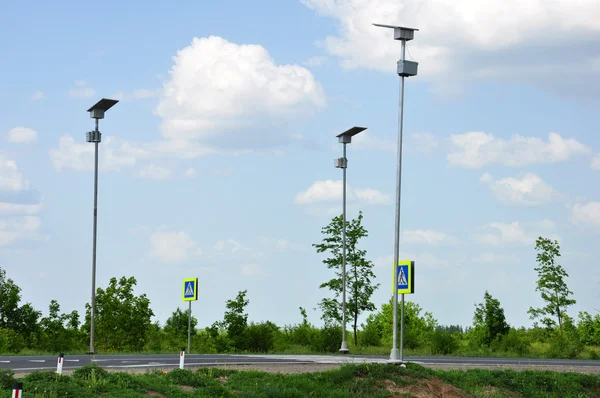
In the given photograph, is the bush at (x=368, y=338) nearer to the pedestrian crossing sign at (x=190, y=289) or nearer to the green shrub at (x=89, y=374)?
the pedestrian crossing sign at (x=190, y=289)

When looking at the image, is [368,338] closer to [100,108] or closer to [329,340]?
[329,340]

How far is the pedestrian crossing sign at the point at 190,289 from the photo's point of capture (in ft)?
115

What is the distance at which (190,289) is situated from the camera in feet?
116

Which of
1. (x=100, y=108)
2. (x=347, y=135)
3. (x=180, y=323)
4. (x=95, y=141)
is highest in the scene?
(x=100, y=108)

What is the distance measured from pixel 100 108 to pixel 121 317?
17729 millimetres

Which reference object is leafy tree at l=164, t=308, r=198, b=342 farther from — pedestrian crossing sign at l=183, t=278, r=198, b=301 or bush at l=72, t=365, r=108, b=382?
bush at l=72, t=365, r=108, b=382

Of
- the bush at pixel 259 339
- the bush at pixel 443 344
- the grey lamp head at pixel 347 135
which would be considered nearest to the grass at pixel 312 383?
the grey lamp head at pixel 347 135

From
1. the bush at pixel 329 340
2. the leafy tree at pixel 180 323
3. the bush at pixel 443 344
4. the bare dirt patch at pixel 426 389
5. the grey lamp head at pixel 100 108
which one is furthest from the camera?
the leafy tree at pixel 180 323

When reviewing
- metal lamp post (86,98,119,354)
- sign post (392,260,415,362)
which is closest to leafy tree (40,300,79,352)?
metal lamp post (86,98,119,354)

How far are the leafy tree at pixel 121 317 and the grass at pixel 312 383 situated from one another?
94.7 ft

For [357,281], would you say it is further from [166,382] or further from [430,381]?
[166,382]

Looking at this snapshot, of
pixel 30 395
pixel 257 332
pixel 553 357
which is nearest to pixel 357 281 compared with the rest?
pixel 257 332

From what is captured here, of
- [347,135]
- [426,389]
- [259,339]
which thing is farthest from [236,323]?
[426,389]

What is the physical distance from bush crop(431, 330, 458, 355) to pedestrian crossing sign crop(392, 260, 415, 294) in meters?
17.6
